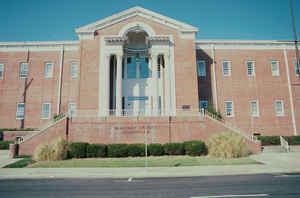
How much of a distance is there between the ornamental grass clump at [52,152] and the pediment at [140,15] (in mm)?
13555

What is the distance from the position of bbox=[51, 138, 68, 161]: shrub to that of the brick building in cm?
591

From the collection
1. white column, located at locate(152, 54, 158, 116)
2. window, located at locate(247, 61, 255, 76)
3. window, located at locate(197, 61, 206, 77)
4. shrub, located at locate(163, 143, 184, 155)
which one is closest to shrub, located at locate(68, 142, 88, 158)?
shrub, located at locate(163, 143, 184, 155)

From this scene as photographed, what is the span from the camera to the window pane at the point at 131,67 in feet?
80.7

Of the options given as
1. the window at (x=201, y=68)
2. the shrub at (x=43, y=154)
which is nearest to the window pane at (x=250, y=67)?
the window at (x=201, y=68)

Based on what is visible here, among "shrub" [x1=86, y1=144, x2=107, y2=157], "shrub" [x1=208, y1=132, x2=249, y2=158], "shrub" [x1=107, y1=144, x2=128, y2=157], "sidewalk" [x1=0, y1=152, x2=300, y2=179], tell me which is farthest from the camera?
"shrub" [x1=107, y1=144, x2=128, y2=157]

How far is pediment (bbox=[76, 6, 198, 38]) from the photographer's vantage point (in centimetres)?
2314

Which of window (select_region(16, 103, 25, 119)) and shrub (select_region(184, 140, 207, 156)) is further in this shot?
window (select_region(16, 103, 25, 119))

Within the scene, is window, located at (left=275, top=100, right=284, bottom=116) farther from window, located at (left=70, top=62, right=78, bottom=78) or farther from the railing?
window, located at (left=70, top=62, right=78, bottom=78)

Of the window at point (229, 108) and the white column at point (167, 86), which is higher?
the white column at point (167, 86)

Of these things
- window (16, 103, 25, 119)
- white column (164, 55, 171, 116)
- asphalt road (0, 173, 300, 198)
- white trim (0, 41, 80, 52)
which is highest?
white trim (0, 41, 80, 52)

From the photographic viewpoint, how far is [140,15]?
77.5ft

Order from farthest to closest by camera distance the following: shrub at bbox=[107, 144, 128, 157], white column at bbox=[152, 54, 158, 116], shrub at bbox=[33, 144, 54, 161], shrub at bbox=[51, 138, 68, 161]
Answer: white column at bbox=[152, 54, 158, 116] → shrub at bbox=[107, 144, 128, 157] → shrub at bbox=[51, 138, 68, 161] → shrub at bbox=[33, 144, 54, 161]

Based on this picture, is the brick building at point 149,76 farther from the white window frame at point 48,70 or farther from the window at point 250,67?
the white window frame at point 48,70

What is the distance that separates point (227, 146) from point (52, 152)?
46.5ft
